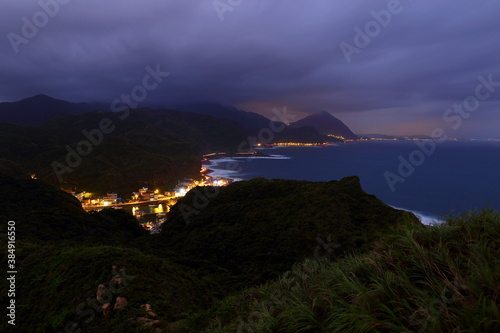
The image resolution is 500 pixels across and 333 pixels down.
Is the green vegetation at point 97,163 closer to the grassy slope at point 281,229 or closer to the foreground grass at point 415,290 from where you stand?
the grassy slope at point 281,229

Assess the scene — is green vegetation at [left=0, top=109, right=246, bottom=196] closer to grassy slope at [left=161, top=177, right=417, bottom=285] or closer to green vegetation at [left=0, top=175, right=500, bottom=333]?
green vegetation at [left=0, top=175, right=500, bottom=333]

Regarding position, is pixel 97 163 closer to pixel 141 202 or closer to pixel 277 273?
pixel 141 202

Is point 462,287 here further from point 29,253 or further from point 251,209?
point 251,209

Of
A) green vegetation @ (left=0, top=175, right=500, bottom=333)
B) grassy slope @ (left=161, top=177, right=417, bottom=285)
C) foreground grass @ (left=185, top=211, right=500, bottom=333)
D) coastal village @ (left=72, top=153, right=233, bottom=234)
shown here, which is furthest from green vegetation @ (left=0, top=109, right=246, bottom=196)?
foreground grass @ (left=185, top=211, right=500, bottom=333)

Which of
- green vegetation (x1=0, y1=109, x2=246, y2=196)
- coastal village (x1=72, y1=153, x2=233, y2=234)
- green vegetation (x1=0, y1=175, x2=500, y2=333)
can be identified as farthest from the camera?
green vegetation (x1=0, y1=109, x2=246, y2=196)

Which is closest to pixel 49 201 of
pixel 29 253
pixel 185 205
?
pixel 185 205

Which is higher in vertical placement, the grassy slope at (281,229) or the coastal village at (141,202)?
the coastal village at (141,202)

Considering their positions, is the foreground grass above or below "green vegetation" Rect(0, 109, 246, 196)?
below

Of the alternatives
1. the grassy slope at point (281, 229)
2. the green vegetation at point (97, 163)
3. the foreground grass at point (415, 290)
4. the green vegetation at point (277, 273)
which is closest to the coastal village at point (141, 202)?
the green vegetation at point (97, 163)
